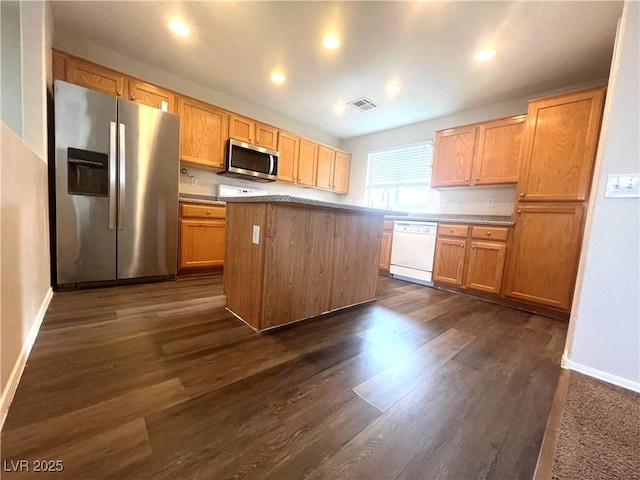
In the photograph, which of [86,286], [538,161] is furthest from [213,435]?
[538,161]

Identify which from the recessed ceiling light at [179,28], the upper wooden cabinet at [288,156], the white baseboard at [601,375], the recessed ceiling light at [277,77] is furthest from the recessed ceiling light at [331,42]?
the white baseboard at [601,375]

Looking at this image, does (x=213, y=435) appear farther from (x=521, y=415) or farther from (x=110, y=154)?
(x=110, y=154)

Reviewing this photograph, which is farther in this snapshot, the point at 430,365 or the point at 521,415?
the point at 430,365

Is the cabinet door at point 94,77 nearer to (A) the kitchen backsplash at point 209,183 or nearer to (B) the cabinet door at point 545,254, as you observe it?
(A) the kitchen backsplash at point 209,183

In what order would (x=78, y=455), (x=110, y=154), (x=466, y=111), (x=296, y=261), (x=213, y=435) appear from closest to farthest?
(x=78, y=455) → (x=213, y=435) → (x=296, y=261) → (x=110, y=154) → (x=466, y=111)

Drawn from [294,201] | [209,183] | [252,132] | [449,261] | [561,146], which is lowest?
[449,261]

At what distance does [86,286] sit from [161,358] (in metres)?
1.76

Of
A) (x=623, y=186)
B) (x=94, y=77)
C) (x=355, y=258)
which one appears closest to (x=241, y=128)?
(x=94, y=77)

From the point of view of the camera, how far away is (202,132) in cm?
332

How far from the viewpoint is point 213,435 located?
0.92 metres

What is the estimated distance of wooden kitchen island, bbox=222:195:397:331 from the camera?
174 centimetres

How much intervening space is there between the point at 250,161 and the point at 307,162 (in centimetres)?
118

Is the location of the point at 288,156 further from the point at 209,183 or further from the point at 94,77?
the point at 94,77

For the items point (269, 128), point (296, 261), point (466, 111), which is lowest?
point (296, 261)
